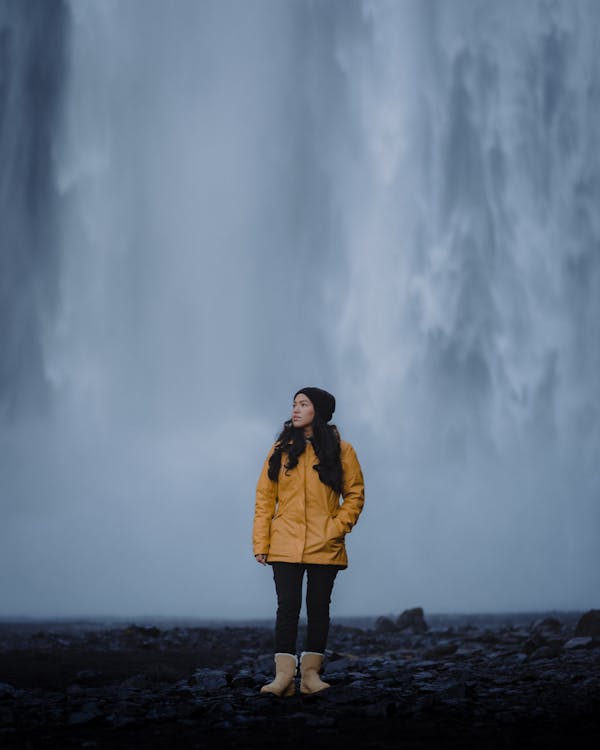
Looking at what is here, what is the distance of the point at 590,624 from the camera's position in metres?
19.7

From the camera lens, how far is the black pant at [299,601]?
814cm

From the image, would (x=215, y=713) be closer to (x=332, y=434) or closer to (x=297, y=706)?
(x=297, y=706)

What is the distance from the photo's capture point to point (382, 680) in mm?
9336

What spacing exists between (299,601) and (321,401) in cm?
245

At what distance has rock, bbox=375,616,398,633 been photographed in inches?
1223

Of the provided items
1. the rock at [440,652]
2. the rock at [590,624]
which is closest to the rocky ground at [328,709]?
the rock at [440,652]

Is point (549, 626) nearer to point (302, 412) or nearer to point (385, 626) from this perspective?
point (385, 626)

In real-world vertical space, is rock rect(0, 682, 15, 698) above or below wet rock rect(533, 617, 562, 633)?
above

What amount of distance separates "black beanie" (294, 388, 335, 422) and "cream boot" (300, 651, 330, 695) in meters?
2.84

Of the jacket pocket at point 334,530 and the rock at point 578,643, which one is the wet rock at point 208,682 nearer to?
the jacket pocket at point 334,530

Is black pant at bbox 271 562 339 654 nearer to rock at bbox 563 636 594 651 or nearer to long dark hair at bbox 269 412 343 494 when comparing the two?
long dark hair at bbox 269 412 343 494

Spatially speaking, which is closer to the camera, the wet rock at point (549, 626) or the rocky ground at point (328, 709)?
the rocky ground at point (328, 709)

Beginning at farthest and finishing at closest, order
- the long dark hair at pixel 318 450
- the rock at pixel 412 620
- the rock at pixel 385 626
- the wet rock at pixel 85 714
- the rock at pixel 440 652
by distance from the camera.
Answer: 1. the rock at pixel 412 620
2. the rock at pixel 385 626
3. the rock at pixel 440 652
4. the long dark hair at pixel 318 450
5. the wet rock at pixel 85 714

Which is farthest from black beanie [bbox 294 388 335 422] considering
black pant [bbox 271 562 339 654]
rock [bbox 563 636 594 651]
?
rock [bbox 563 636 594 651]
